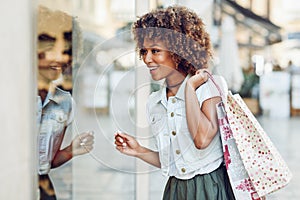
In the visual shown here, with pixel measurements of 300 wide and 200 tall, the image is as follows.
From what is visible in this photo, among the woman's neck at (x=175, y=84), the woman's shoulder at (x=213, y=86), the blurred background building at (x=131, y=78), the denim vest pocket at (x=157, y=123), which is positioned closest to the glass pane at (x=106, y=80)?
the blurred background building at (x=131, y=78)

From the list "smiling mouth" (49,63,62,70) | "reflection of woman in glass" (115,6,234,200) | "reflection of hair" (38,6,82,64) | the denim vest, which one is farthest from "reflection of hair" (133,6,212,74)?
"smiling mouth" (49,63,62,70)

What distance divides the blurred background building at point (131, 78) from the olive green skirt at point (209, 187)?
17 centimetres

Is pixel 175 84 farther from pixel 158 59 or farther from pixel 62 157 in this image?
pixel 62 157

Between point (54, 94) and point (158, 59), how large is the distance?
62cm

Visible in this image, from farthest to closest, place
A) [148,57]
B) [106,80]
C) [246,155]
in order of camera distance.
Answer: [106,80] → [148,57] → [246,155]

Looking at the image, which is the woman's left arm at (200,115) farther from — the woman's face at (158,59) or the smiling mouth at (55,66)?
the smiling mouth at (55,66)

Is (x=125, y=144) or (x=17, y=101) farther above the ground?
(x=17, y=101)

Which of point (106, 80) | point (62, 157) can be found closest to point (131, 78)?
point (106, 80)

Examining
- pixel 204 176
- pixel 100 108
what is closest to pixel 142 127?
pixel 100 108

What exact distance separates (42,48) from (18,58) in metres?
0.14

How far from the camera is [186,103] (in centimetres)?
259

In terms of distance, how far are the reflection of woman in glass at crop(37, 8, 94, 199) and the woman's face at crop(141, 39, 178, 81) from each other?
455 millimetres

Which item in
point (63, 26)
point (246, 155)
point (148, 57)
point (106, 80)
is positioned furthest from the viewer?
point (63, 26)

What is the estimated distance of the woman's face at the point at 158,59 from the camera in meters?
2.61
